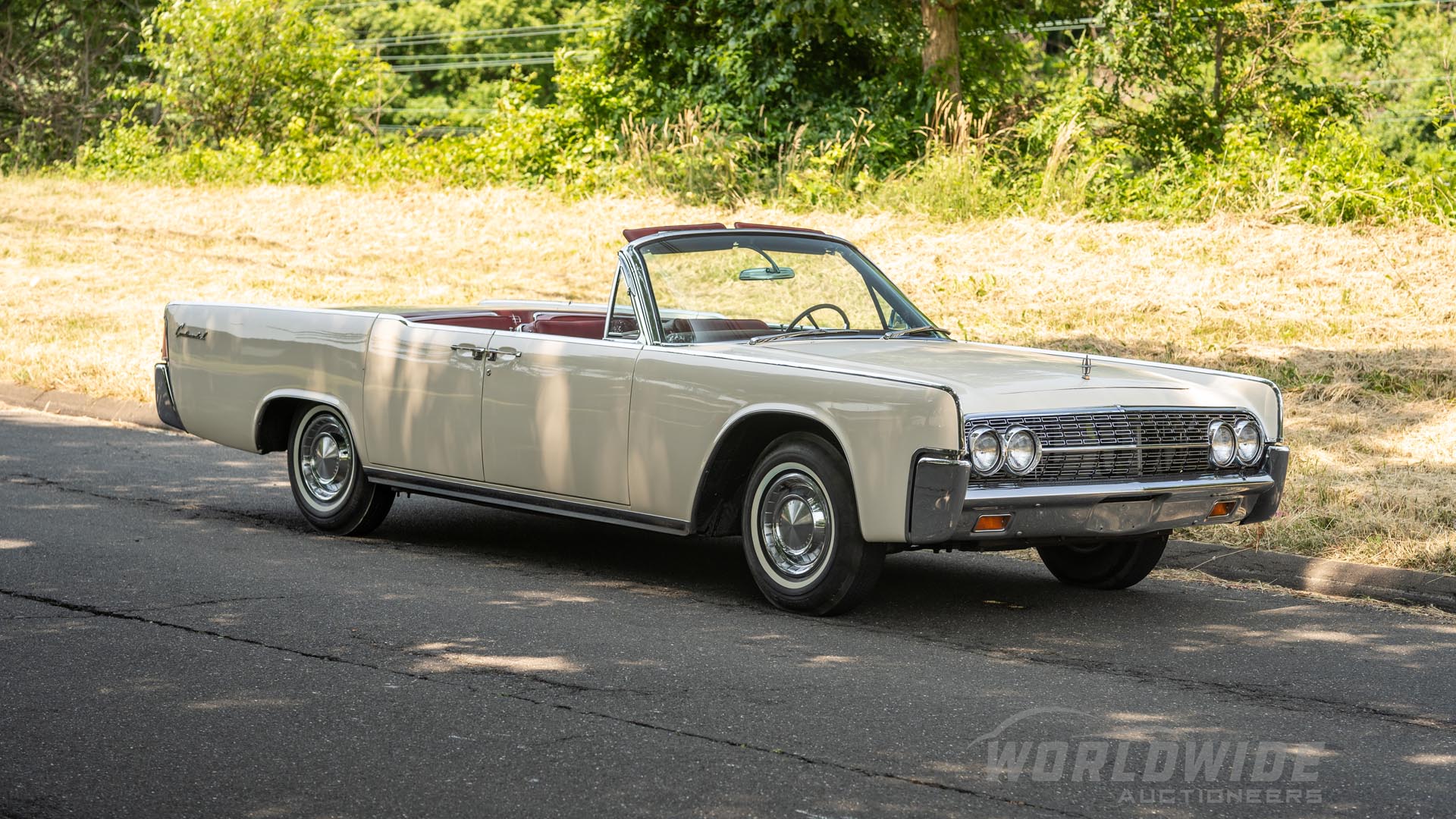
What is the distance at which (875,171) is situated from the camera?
71.1 ft

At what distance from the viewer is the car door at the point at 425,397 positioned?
7.70m

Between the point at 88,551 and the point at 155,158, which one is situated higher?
the point at 155,158

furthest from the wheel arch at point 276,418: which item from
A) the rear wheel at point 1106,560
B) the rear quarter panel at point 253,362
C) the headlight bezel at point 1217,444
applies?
the headlight bezel at point 1217,444

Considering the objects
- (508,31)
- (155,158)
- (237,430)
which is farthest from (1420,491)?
(508,31)

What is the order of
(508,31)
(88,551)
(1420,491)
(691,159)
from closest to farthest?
(88,551), (1420,491), (691,159), (508,31)

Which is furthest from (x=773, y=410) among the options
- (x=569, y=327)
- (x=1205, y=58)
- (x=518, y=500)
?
(x=1205, y=58)

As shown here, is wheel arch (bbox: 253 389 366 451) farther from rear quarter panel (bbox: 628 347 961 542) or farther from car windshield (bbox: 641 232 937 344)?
rear quarter panel (bbox: 628 347 961 542)

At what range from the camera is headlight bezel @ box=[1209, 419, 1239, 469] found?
665cm

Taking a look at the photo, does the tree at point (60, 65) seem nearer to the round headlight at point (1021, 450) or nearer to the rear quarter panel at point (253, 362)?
the rear quarter panel at point (253, 362)

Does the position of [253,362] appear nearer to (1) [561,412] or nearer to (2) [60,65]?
(1) [561,412]

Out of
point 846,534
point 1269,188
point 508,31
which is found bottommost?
point 846,534

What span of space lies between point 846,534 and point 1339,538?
9.58ft

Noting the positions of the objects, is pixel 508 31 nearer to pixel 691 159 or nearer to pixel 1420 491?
pixel 691 159

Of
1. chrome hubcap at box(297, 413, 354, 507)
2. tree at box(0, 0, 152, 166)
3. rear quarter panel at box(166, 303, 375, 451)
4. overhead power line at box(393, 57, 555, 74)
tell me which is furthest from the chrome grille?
overhead power line at box(393, 57, 555, 74)
